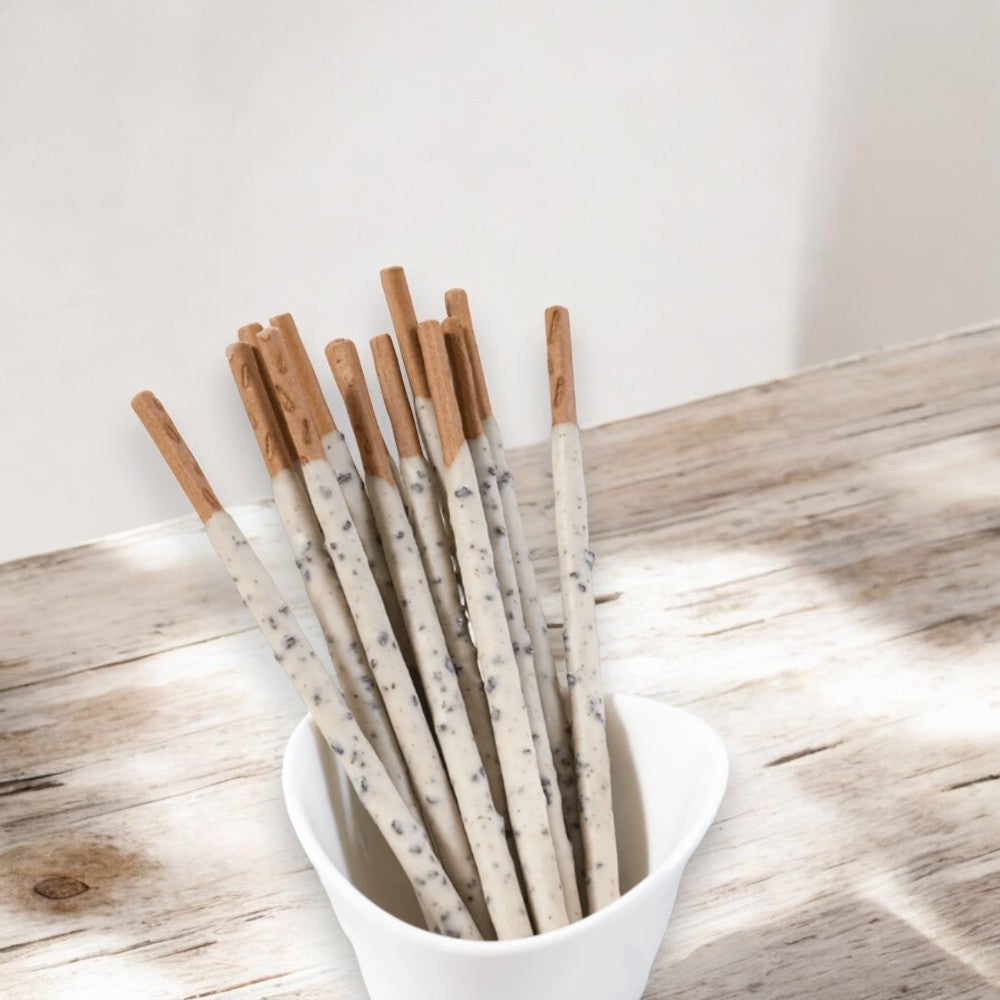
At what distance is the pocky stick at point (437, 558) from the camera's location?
359 millimetres

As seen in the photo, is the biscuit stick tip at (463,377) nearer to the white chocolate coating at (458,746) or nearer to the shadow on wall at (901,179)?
the white chocolate coating at (458,746)

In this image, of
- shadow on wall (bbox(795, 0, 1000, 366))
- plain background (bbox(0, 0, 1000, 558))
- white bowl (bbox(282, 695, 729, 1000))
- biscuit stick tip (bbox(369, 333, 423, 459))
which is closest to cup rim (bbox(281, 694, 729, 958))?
white bowl (bbox(282, 695, 729, 1000))

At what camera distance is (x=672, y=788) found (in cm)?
37

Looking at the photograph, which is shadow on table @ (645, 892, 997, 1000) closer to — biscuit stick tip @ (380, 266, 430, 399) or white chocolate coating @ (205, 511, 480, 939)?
white chocolate coating @ (205, 511, 480, 939)

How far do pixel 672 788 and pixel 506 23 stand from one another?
640 mm

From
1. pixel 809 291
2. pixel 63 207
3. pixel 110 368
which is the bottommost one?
pixel 809 291

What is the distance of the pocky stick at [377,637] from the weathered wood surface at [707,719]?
0.11 metres

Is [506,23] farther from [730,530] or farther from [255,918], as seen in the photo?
[255,918]

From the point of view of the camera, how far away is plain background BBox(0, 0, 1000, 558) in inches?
29.4

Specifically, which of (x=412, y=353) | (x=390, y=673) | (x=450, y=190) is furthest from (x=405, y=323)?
(x=450, y=190)

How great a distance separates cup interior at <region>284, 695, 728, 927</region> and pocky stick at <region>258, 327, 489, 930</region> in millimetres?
27

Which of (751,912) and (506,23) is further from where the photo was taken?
(506,23)

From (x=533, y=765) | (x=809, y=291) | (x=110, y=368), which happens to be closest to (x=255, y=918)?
(x=533, y=765)

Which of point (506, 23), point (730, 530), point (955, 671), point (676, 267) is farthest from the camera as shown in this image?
point (676, 267)
